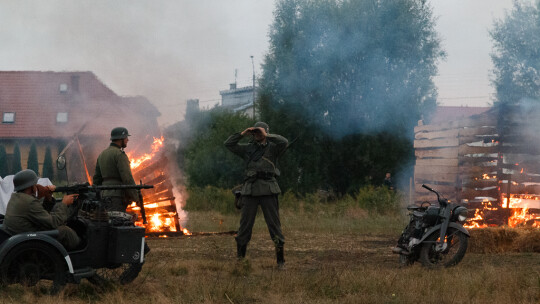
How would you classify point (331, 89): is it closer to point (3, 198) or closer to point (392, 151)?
point (392, 151)

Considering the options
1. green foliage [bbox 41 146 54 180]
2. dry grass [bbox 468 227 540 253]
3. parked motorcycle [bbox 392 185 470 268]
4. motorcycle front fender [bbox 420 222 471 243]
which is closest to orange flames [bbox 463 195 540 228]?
dry grass [bbox 468 227 540 253]

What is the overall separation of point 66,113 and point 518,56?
20929 millimetres

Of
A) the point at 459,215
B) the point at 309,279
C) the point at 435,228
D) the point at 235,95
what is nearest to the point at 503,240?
the point at 459,215

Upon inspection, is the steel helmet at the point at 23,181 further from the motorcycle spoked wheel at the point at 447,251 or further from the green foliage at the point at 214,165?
the green foliage at the point at 214,165

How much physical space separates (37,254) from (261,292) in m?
2.36

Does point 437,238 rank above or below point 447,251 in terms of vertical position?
above

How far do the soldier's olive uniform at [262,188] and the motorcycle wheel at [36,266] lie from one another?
3363mm

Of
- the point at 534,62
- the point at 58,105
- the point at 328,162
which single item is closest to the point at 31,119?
the point at 58,105

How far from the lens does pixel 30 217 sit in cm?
696

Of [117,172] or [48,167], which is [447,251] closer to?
[117,172]

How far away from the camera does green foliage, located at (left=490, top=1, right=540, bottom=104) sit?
31172 millimetres

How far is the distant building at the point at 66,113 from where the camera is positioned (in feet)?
50.4

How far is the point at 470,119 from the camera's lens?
15.6m

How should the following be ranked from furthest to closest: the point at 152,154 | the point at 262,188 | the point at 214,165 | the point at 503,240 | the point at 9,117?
1. the point at 9,117
2. the point at 214,165
3. the point at 152,154
4. the point at 503,240
5. the point at 262,188
